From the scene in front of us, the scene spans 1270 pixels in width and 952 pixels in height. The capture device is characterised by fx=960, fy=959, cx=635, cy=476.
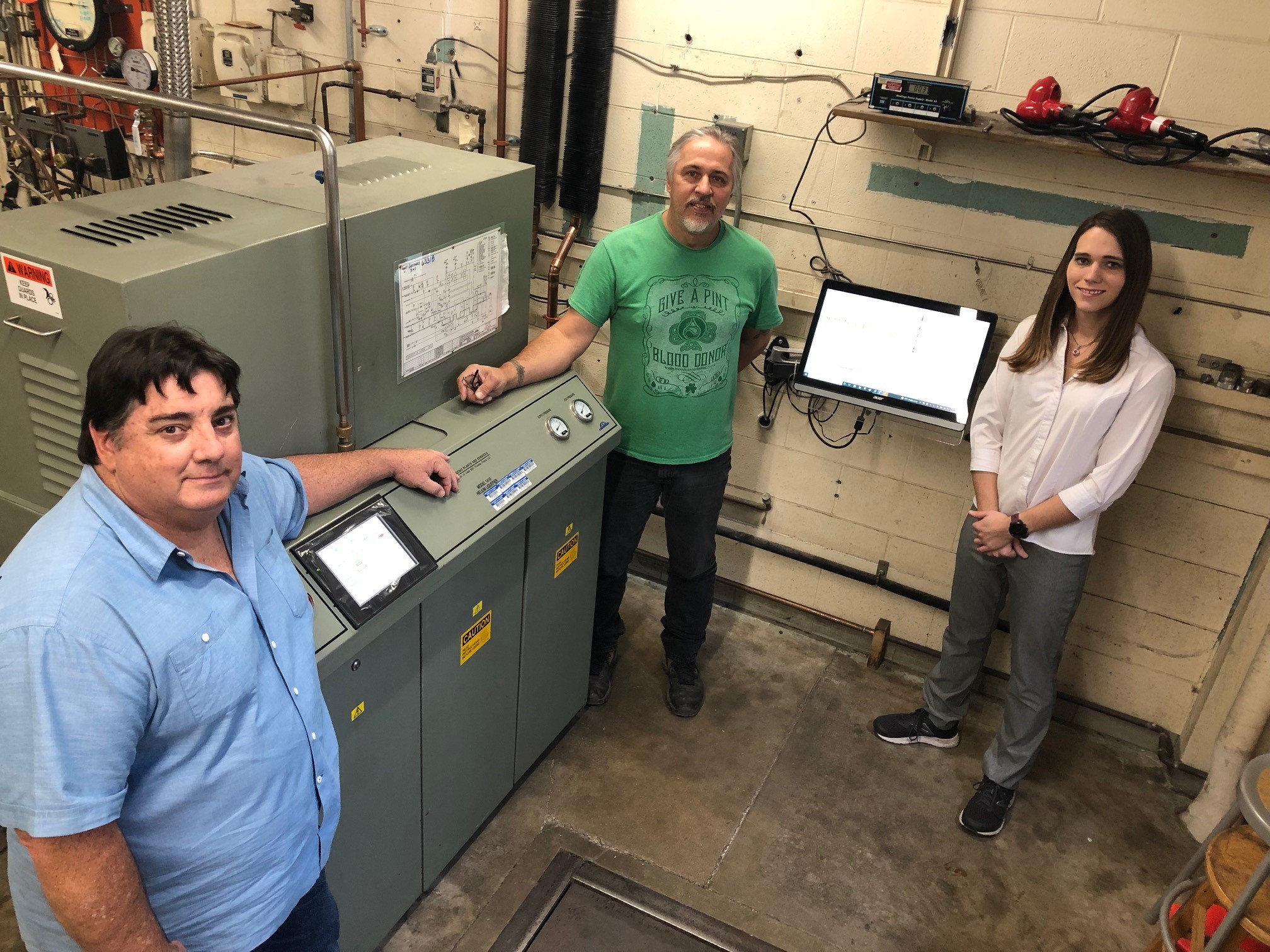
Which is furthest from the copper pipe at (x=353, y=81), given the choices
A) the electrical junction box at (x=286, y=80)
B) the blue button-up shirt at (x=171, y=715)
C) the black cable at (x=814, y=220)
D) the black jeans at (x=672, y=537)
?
the blue button-up shirt at (x=171, y=715)

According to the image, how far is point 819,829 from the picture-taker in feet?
8.62

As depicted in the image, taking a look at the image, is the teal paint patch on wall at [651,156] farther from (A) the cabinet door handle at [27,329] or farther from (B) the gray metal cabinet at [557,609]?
(A) the cabinet door handle at [27,329]

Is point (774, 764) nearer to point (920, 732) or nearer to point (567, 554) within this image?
point (920, 732)

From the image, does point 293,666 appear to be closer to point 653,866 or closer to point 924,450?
point 653,866

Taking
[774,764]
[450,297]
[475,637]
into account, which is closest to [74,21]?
[450,297]

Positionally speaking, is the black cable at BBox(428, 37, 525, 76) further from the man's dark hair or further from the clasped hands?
the man's dark hair

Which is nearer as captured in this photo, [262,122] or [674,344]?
[262,122]

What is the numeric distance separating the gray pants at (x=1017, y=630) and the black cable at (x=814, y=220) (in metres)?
0.86

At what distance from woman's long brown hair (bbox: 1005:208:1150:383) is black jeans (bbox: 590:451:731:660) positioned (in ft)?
2.87

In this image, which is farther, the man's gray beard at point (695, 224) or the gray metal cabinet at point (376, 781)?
the man's gray beard at point (695, 224)

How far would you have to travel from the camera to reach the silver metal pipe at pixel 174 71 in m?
2.35

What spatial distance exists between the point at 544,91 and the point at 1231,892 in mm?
2713

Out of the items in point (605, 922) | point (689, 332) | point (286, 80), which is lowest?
point (605, 922)

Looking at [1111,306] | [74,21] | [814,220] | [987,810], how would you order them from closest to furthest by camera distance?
[1111,306]
[987,810]
[814,220]
[74,21]
